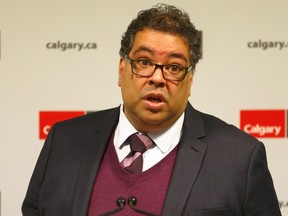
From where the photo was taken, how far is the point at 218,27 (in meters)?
2.07

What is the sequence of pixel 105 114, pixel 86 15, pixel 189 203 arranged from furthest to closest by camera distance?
pixel 86 15 < pixel 105 114 < pixel 189 203

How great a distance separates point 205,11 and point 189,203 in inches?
40.4

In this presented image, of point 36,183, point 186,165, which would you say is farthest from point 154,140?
point 36,183

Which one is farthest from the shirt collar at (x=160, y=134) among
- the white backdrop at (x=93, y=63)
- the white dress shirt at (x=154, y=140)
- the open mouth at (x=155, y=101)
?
the white backdrop at (x=93, y=63)

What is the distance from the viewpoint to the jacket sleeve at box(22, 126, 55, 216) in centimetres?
149

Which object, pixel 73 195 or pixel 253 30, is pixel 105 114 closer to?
pixel 73 195

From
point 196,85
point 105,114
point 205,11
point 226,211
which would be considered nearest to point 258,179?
point 226,211

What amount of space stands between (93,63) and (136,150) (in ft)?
2.44

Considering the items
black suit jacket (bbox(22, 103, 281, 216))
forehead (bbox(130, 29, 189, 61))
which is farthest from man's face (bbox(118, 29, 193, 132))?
black suit jacket (bbox(22, 103, 281, 216))

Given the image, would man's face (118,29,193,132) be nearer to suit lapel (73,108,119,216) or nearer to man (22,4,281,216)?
man (22,4,281,216)

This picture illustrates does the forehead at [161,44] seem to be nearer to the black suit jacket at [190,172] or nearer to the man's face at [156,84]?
the man's face at [156,84]

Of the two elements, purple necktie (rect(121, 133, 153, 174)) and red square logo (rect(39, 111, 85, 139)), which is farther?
red square logo (rect(39, 111, 85, 139))

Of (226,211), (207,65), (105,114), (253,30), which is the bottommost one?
(226,211)

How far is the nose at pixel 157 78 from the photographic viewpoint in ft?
4.25
